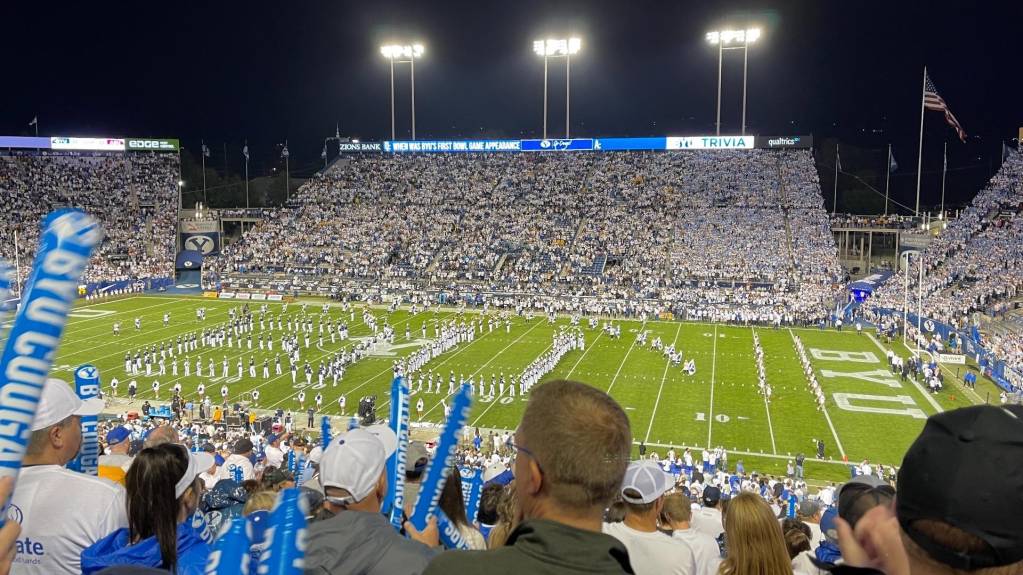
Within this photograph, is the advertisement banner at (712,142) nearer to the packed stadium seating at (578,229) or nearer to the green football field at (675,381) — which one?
the packed stadium seating at (578,229)

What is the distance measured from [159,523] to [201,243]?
5022 centimetres

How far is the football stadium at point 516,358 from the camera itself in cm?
150

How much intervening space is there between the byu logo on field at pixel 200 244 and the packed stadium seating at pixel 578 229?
2353 millimetres

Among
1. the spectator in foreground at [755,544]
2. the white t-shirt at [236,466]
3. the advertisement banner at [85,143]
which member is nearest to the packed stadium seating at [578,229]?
the advertisement banner at [85,143]

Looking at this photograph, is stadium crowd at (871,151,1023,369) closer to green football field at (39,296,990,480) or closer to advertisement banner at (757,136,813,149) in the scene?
green football field at (39,296,990,480)

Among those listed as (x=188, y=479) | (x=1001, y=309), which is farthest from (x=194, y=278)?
(x=188, y=479)

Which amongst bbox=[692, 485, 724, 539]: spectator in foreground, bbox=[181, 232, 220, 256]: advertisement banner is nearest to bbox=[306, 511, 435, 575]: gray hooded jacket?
bbox=[692, 485, 724, 539]: spectator in foreground

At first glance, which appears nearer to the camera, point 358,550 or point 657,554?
point 358,550

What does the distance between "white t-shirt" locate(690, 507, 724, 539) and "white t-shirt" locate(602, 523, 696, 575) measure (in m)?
2.21

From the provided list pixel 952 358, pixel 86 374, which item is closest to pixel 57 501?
pixel 86 374

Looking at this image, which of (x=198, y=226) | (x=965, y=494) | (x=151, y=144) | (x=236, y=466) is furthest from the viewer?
(x=151, y=144)

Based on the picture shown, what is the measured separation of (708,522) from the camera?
555cm

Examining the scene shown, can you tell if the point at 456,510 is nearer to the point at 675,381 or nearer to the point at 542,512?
the point at 542,512

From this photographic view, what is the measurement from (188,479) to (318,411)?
56.7 ft
